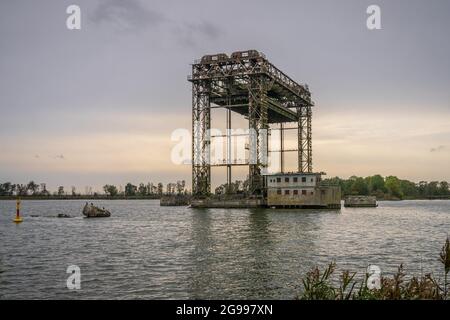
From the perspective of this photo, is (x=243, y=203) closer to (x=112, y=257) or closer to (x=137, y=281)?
(x=112, y=257)

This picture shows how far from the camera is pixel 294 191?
305 feet

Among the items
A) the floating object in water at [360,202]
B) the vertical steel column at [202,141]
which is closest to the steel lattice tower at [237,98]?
the vertical steel column at [202,141]

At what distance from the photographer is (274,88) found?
328 feet

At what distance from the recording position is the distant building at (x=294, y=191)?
302 ft

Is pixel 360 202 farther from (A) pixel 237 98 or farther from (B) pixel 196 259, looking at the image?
(B) pixel 196 259

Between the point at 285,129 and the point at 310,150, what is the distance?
8.64 m

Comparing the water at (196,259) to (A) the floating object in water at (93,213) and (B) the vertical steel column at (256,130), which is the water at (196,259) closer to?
(A) the floating object in water at (93,213)

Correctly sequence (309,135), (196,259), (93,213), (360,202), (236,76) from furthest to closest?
(360,202)
(309,135)
(236,76)
(93,213)
(196,259)

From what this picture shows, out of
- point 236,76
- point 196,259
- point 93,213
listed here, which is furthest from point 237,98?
point 196,259

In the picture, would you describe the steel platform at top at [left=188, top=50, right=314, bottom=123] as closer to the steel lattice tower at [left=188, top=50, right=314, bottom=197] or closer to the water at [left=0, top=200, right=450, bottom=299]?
the steel lattice tower at [left=188, top=50, right=314, bottom=197]

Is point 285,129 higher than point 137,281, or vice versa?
point 285,129

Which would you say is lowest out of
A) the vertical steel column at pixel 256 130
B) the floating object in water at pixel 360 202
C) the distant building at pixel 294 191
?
the floating object in water at pixel 360 202
